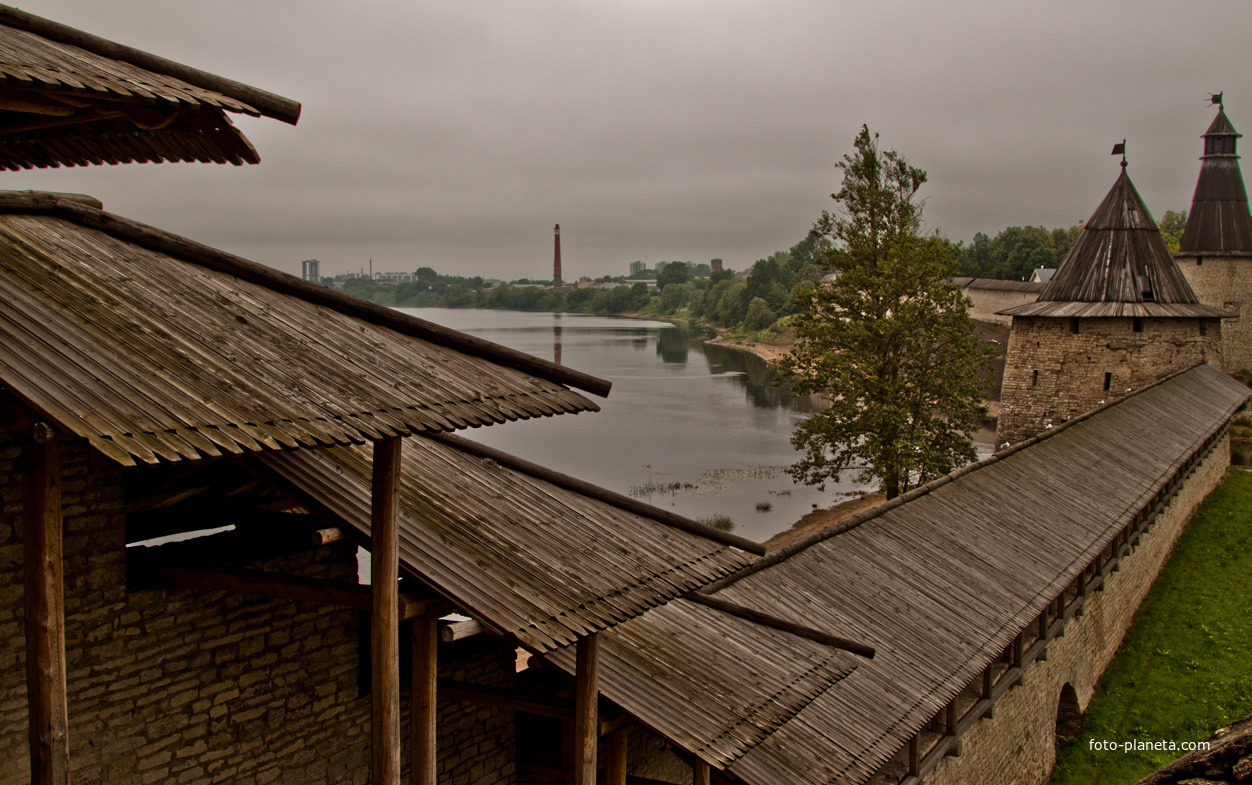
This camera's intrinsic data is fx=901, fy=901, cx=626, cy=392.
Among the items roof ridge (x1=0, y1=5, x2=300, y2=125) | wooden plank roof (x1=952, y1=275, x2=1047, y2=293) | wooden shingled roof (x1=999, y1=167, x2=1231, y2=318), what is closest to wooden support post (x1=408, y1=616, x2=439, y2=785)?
roof ridge (x1=0, y1=5, x2=300, y2=125)

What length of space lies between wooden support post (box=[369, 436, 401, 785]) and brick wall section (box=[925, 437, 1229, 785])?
5144 millimetres

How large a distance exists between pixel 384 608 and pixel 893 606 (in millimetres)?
5169

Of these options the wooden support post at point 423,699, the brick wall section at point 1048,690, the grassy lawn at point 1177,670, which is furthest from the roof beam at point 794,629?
the grassy lawn at point 1177,670

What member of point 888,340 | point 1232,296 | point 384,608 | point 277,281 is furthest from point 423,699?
point 1232,296

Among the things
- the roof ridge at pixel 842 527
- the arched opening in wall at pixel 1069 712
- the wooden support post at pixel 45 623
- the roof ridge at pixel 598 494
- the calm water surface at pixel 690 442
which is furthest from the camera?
the calm water surface at pixel 690 442

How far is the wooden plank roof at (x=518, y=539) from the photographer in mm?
3461

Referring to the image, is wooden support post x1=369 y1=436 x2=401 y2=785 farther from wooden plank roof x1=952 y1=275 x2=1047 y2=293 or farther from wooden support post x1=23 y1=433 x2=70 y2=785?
wooden plank roof x1=952 y1=275 x2=1047 y2=293

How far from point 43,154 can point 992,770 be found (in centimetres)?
870

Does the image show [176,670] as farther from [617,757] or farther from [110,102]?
[110,102]

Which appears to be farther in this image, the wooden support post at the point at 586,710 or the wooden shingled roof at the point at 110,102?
the wooden support post at the point at 586,710

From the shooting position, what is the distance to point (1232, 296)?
1167 inches

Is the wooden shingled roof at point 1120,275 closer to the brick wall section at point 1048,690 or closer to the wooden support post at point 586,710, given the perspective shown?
the brick wall section at point 1048,690

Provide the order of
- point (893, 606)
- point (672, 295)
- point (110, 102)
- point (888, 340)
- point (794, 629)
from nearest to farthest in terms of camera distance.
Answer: point (110, 102) → point (794, 629) → point (893, 606) → point (888, 340) → point (672, 295)

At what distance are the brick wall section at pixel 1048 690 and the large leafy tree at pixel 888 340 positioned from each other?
347cm
